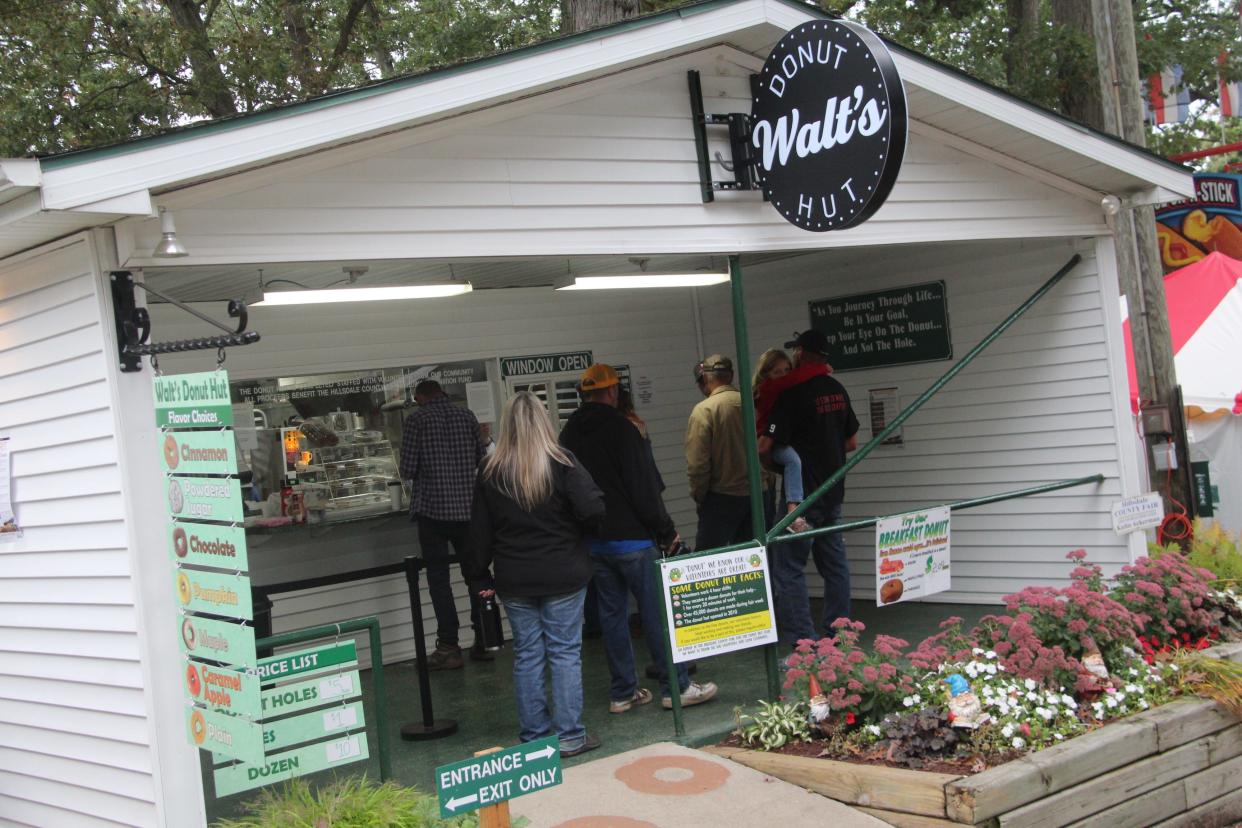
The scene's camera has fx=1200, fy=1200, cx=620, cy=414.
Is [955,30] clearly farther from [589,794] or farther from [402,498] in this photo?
[589,794]

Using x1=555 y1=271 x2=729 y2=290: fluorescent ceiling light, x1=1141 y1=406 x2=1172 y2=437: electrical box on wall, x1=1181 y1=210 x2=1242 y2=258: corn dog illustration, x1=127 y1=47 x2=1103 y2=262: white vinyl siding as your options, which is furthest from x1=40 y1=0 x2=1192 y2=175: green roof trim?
x1=1181 y1=210 x2=1242 y2=258: corn dog illustration

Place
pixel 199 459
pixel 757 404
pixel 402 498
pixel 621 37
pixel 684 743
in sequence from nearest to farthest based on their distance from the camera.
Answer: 1. pixel 199 459
2. pixel 621 37
3. pixel 684 743
4. pixel 757 404
5. pixel 402 498

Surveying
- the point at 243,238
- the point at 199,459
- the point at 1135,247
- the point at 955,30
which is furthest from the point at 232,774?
the point at 955,30

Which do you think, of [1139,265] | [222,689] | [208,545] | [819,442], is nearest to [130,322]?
[208,545]

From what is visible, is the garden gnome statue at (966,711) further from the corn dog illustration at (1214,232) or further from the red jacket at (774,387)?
the corn dog illustration at (1214,232)

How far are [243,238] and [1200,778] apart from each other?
507 cm

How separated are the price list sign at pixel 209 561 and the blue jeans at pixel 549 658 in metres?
1.62

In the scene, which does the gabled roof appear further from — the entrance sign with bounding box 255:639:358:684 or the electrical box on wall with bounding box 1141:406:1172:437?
the electrical box on wall with bounding box 1141:406:1172:437

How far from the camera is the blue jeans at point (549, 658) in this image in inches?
222

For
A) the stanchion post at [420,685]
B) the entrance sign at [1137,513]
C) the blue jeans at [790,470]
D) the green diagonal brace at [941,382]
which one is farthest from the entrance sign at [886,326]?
the stanchion post at [420,685]

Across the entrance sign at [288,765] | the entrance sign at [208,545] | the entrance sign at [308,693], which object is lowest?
the entrance sign at [288,765]

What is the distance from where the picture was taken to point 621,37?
5449mm

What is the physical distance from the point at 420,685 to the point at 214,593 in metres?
2.22

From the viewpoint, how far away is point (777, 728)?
18.8ft
